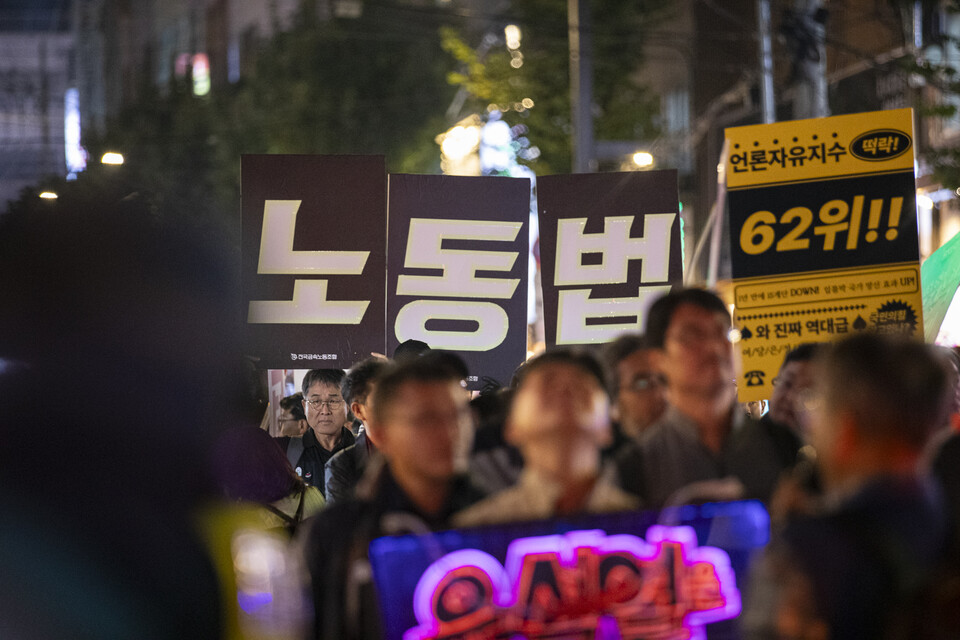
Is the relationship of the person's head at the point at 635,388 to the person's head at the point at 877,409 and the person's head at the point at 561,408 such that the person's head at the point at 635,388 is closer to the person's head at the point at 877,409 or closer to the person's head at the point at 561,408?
the person's head at the point at 561,408

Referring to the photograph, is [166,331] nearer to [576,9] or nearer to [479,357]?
[479,357]

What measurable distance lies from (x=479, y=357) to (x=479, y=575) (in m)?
3.82

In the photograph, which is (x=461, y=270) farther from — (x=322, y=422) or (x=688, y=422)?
(x=688, y=422)

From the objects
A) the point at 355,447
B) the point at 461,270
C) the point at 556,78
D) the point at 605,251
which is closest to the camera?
the point at 355,447

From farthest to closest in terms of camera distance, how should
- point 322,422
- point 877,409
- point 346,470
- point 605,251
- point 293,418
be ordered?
point 293,418, point 322,422, point 605,251, point 346,470, point 877,409

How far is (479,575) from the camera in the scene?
2979 millimetres

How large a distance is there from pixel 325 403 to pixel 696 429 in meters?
4.05

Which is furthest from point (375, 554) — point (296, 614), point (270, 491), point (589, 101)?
point (589, 101)

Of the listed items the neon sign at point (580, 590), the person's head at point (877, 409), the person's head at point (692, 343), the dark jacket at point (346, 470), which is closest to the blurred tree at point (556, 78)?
the dark jacket at point (346, 470)

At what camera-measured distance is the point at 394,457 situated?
128 inches

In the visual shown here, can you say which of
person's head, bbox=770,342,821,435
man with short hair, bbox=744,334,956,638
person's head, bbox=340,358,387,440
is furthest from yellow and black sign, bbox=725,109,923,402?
man with short hair, bbox=744,334,956,638

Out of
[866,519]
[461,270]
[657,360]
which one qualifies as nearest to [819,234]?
[461,270]

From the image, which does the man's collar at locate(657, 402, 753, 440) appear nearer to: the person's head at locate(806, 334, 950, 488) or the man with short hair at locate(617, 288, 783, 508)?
the man with short hair at locate(617, 288, 783, 508)

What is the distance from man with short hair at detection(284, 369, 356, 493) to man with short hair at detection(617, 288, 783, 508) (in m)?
3.81
